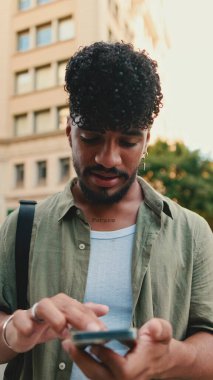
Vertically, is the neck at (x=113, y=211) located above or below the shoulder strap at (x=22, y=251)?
above

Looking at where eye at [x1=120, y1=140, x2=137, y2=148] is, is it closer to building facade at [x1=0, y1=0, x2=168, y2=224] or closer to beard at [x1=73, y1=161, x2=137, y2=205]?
beard at [x1=73, y1=161, x2=137, y2=205]

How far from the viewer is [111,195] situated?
200cm

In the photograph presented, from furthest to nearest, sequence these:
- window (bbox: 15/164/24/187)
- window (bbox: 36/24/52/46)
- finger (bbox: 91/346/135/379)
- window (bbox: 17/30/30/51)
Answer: window (bbox: 17/30/30/51)
window (bbox: 36/24/52/46)
window (bbox: 15/164/24/187)
finger (bbox: 91/346/135/379)

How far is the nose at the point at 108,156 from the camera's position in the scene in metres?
1.88

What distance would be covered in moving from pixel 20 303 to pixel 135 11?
105 feet

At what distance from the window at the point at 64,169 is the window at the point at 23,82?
4.81m

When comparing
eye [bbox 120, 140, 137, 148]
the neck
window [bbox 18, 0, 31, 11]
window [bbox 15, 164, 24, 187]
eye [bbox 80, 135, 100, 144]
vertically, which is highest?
window [bbox 18, 0, 31, 11]

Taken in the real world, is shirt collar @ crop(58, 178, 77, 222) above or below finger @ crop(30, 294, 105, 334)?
above

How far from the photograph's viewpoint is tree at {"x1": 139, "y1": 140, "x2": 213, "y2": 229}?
2305cm

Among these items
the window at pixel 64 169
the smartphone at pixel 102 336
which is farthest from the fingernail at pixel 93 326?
the window at pixel 64 169

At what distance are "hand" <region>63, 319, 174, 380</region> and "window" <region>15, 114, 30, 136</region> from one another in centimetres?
2508

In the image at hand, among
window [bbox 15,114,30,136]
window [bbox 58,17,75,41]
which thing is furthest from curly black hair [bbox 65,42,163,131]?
window [bbox 58,17,75,41]

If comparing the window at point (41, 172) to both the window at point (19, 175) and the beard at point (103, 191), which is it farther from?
the beard at point (103, 191)

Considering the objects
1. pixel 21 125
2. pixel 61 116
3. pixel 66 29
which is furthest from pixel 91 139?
pixel 66 29
